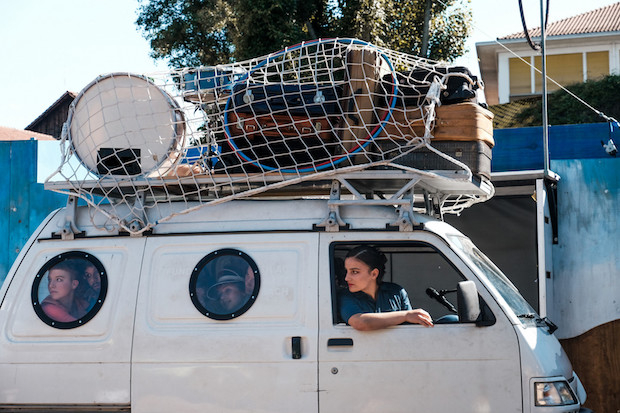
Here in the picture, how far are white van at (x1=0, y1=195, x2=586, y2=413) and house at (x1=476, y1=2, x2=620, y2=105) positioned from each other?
21.1 m

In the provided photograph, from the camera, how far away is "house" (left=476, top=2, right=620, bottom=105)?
24484mm

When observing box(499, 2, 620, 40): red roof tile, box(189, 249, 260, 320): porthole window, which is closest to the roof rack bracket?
box(189, 249, 260, 320): porthole window

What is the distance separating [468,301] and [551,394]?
Result: 718 mm

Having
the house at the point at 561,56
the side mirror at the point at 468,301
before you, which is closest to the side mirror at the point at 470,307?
the side mirror at the point at 468,301

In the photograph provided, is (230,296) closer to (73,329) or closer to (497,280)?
(73,329)

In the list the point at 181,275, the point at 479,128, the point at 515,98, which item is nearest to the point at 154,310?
the point at 181,275

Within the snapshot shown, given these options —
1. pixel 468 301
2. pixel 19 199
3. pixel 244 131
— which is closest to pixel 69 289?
pixel 244 131

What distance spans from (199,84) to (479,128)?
2.02 meters

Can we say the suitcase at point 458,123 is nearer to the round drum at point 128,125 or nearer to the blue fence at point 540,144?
the round drum at point 128,125

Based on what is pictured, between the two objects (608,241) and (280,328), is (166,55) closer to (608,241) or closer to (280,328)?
(608,241)

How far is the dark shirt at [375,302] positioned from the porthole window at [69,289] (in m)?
1.56

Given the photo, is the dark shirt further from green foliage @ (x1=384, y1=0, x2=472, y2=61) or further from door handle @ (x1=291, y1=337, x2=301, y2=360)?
green foliage @ (x1=384, y1=0, x2=472, y2=61)

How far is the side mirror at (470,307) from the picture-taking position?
4348 millimetres

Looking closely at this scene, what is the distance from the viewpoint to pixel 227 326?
4586 mm
